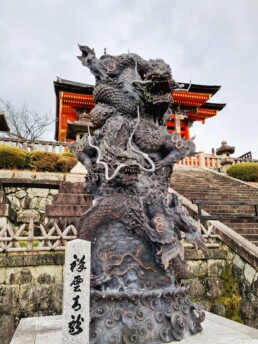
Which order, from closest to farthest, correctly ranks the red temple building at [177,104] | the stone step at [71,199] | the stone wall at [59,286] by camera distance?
1. the stone wall at [59,286]
2. the stone step at [71,199]
3. the red temple building at [177,104]

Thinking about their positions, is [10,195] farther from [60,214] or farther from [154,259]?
[154,259]

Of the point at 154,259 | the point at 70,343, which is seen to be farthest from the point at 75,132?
the point at 70,343

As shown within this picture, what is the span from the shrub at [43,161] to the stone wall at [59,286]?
6971 millimetres

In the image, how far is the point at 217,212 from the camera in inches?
343

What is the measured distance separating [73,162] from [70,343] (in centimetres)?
1045

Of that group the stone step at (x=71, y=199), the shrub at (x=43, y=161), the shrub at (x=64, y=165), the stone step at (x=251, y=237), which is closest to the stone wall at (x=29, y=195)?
the shrub at (x=43, y=161)

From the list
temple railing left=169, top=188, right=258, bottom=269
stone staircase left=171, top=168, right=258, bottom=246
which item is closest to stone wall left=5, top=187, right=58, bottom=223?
stone staircase left=171, top=168, right=258, bottom=246

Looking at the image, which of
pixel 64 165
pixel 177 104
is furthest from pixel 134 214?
pixel 177 104

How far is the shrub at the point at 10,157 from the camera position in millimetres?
11586

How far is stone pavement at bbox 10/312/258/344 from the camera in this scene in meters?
3.00

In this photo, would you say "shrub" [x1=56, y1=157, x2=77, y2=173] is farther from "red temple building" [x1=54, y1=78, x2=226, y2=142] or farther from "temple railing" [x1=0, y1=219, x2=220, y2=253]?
"red temple building" [x1=54, y1=78, x2=226, y2=142]

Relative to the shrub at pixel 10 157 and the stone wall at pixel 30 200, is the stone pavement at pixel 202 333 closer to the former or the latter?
the stone wall at pixel 30 200

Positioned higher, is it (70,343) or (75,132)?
(75,132)

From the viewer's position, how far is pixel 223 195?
419 inches
